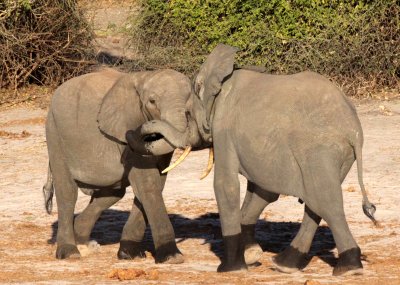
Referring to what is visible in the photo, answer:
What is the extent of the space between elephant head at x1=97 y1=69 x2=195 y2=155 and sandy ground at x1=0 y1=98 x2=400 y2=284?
3.25ft

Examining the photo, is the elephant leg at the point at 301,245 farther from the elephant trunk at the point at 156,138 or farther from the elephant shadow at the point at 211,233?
the elephant trunk at the point at 156,138

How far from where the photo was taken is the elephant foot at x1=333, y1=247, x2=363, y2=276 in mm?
8875

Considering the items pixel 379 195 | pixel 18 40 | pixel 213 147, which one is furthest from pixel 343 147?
pixel 18 40

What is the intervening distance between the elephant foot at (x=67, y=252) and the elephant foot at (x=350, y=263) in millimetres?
2463

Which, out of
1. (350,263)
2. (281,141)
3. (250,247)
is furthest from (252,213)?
(350,263)

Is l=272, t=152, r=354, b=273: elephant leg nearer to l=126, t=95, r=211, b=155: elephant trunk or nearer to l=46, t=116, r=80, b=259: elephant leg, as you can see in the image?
l=126, t=95, r=211, b=155: elephant trunk

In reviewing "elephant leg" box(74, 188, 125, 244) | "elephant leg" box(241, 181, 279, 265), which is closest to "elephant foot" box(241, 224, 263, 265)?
"elephant leg" box(241, 181, 279, 265)

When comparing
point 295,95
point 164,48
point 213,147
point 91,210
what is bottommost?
point 164,48

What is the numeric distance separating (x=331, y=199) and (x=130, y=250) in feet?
6.82

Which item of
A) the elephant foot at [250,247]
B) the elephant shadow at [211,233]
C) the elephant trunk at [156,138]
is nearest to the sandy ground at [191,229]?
the elephant shadow at [211,233]

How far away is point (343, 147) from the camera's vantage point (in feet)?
29.1

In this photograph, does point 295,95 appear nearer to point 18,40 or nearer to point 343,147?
point 343,147

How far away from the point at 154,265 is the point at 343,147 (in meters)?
1.95

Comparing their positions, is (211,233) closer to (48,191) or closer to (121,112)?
(48,191)
